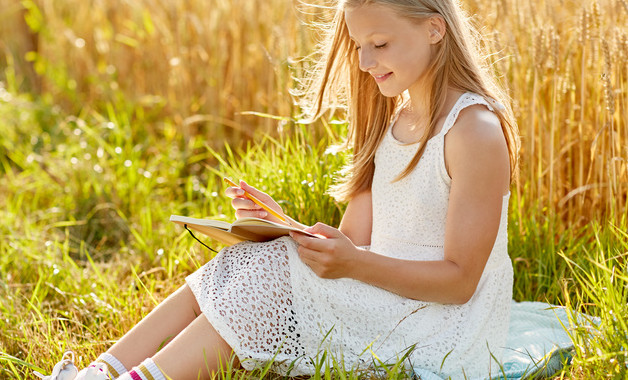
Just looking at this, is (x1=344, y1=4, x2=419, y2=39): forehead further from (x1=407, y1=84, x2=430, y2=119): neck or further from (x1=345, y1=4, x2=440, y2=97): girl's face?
(x1=407, y1=84, x2=430, y2=119): neck

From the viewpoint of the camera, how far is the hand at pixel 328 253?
1724 millimetres

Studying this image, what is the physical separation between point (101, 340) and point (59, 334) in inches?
4.6

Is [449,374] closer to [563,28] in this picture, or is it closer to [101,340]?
[101,340]

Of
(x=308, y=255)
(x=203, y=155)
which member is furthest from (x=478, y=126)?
(x=203, y=155)

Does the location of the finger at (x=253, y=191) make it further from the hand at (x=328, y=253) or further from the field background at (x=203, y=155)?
the field background at (x=203, y=155)

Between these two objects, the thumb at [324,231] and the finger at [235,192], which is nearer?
the thumb at [324,231]

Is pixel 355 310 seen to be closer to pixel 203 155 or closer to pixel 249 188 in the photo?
pixel 249 188

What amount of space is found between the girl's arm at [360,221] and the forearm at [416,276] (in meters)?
0.33

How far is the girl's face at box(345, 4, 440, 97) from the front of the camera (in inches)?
70.7

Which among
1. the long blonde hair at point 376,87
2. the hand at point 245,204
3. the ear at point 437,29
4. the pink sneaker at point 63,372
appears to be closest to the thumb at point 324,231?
the hand at point 245,204

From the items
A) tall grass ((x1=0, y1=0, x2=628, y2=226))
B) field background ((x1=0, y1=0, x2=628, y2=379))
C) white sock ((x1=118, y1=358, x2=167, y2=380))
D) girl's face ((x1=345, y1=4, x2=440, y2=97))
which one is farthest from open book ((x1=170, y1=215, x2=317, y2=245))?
tall grass ((x1=0, y1=0, x2=628, y2=226))

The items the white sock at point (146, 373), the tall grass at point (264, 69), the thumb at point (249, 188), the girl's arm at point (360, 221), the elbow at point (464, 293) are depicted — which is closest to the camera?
the white sock at point (146, 373)

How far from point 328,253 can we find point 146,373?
471mm

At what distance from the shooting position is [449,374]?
5.95ft
